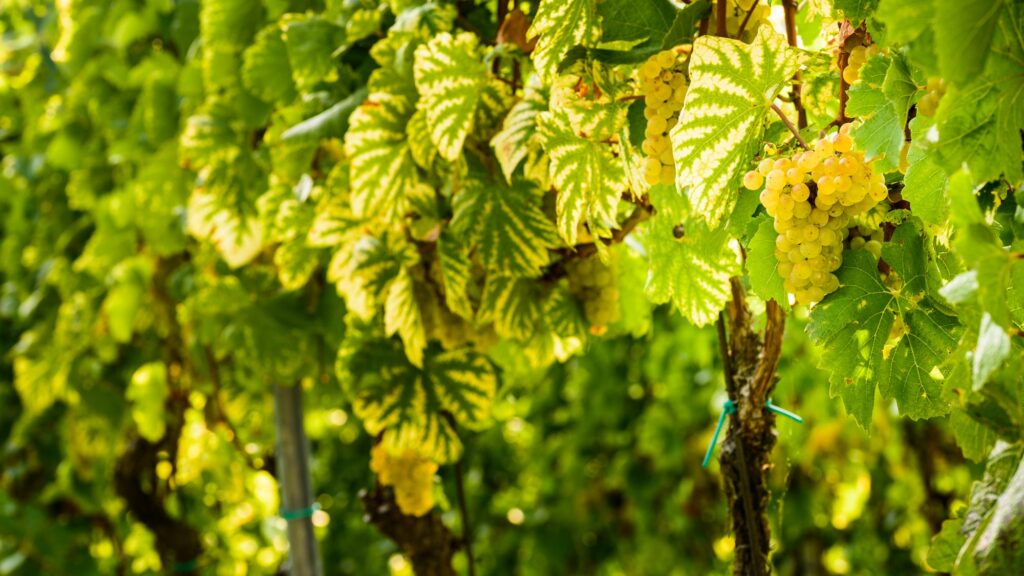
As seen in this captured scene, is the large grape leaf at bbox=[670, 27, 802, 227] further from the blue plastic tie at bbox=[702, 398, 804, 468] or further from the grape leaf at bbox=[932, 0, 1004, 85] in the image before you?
the blue plastic tie at bbox=[702, 398, 804, 468]

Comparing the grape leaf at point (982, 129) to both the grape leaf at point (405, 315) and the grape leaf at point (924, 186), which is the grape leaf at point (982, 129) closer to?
the grape leaf at point (924, 186)

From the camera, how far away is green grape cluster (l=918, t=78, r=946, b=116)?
→ 54cm

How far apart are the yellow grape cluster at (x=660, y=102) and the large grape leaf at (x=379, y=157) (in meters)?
0.35

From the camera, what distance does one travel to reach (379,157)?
1.02 meters

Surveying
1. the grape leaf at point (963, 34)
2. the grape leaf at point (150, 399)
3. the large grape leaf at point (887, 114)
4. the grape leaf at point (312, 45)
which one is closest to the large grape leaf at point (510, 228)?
the grape leaf at point (312, 45)

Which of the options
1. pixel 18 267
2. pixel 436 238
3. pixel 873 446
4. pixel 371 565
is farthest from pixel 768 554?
pixel 371 565

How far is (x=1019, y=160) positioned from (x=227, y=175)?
1.14 m

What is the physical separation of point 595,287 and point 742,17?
373mm

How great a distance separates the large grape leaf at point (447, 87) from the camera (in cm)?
93

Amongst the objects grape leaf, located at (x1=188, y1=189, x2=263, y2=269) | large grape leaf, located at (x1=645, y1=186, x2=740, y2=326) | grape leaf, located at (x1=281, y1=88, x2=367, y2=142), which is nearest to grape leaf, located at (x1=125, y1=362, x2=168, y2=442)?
grape leaf, located at (x1=188, y1=189, x2=263, y2=269)

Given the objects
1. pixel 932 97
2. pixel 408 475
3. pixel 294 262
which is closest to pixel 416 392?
pixel 408 475

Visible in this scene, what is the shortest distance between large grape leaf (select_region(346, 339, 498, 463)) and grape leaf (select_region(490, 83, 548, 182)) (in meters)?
0.38

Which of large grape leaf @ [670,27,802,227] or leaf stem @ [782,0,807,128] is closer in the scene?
large grape leaf @ [670,27,802,227]

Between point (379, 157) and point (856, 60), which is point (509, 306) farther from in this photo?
point (856, 60)
